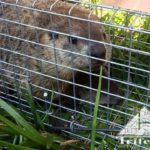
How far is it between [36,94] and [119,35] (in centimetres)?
74

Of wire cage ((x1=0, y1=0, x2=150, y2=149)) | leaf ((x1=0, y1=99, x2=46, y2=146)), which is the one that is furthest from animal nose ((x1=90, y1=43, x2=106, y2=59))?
leaf ((x1=0, y1=99, x2=46, y2=146))

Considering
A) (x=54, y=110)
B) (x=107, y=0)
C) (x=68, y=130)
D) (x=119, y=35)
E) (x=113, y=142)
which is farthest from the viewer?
(x=107, y=0)

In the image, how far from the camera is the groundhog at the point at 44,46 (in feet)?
7.47

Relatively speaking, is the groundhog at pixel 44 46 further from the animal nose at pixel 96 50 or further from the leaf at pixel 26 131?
the leaf at pixel 26 131

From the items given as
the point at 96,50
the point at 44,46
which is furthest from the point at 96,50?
the point at 44,46

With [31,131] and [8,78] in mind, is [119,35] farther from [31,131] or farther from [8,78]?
[31,131]

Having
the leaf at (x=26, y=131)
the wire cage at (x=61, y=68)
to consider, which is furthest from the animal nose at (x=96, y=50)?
the leaf at (x=26, y=131)

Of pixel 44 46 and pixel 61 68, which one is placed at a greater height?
pixel 44 46

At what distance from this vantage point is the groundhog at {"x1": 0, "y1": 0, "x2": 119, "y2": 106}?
2275mm

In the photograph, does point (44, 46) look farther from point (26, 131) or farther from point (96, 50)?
point (26, 131)

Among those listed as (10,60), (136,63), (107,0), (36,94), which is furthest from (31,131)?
(107,0)

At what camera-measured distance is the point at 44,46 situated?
89.8 inches

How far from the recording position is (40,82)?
256 centimetres

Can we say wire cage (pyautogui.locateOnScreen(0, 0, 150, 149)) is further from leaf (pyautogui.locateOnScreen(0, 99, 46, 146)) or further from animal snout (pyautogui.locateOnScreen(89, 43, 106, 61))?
leaf (pyautogui.locateOnScreen(0, 99, 46, 146))
